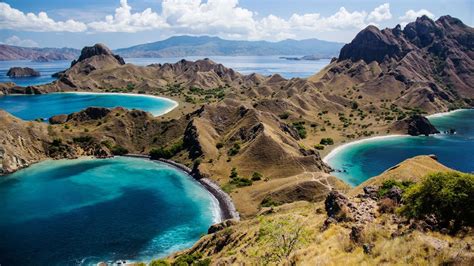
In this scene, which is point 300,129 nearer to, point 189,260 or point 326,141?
point 326,141

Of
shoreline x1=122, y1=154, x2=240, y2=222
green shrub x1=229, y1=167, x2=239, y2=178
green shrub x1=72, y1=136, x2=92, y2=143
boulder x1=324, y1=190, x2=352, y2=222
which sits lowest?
shoreline x1=122, y1=154, x2=240, y2=222

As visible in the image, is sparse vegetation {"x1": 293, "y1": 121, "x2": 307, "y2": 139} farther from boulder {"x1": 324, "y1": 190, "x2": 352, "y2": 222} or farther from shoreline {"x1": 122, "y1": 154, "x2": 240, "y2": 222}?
boulder {"x1": 324, "y1": 190, "x2": 352, "y2": 222}

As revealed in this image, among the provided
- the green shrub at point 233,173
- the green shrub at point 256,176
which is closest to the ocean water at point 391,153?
the green shrub at point 256,176

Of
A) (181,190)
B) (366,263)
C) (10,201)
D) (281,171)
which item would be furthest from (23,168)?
(366,263)

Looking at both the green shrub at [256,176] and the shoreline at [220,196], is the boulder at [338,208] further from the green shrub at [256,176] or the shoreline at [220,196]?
the green shrub at [256,176]

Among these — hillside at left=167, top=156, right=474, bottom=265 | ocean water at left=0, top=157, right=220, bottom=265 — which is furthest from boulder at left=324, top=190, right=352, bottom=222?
ocean water at left=0, top=157, right=220, bottom=265

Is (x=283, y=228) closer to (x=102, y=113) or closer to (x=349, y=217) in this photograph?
(x=349, y=217)

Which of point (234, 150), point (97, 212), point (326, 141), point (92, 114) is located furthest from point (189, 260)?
point (92, 114)
